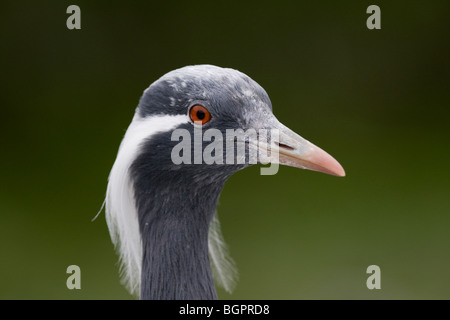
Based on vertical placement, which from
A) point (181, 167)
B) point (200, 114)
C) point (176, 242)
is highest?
point (200, 114)

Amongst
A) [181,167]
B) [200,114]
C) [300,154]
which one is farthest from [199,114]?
[300,154]

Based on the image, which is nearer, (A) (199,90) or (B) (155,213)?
(A) (199,90)

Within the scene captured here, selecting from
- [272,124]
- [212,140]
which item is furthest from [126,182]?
[272,124]

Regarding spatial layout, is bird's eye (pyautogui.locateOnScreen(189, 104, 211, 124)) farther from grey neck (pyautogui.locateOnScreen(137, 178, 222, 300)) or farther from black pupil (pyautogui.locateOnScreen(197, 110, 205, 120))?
grey neck (pyautogui.locateOnScreen(137, 178, 222, 300))

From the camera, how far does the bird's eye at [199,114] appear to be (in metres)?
1.77

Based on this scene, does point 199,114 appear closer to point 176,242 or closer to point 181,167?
point 181,167

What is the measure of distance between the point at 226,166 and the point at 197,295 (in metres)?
0.41

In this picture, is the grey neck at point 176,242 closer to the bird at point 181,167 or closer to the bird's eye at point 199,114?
the bird at point 181,167

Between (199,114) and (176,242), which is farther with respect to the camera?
(176,242)

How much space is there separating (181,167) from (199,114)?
167 mm

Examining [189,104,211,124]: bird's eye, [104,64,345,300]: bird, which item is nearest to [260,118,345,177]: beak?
[104,64,345,300]: bird

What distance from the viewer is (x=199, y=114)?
1776mm

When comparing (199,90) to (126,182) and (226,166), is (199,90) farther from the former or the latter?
(126,182)

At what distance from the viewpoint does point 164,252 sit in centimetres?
191
